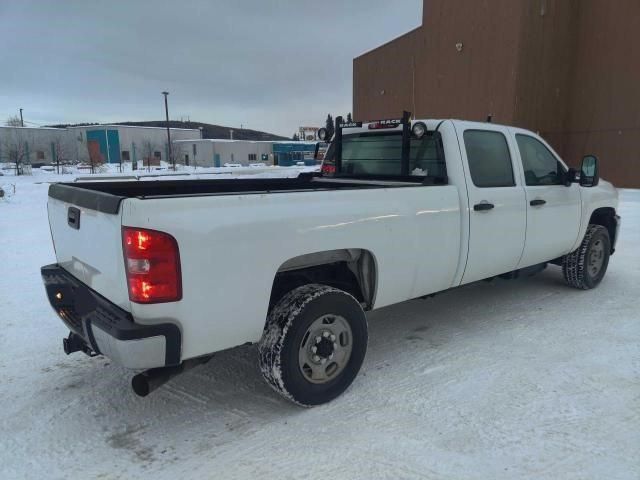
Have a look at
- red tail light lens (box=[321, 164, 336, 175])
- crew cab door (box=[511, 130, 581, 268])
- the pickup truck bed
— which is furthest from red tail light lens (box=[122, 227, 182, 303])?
crew cab door (box=[511, 130, 581, 268])

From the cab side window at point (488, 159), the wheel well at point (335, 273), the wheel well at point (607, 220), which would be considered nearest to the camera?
the wheel well at point (335, 273)

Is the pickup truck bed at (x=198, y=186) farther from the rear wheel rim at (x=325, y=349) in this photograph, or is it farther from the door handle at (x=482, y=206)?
the rear wheel rim at (x=325, y=349)

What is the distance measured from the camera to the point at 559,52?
63.7 ft

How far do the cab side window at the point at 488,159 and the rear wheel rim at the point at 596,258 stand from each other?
2037 mm

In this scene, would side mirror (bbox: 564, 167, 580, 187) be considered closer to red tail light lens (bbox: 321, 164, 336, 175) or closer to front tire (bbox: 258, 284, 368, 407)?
red tail light lens (bbox: 321, 164, 336, 175)

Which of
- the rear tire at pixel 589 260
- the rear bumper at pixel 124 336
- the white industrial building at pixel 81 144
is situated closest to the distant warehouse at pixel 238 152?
the white industrial building at pixel 81 144

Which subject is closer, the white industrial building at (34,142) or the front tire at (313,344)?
the front tire at (313,344)

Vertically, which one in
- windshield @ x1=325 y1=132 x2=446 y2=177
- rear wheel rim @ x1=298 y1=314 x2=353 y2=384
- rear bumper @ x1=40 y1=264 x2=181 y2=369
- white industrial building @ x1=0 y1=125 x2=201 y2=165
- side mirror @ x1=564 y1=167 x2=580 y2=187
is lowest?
rear wheel rim @ x1=298 y1=314 x2=353 y2=384

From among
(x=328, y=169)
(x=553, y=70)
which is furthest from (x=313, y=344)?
(x=553, y=70)

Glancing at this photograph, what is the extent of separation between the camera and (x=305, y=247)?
3012 millimetres

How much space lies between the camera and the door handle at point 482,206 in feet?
13.4

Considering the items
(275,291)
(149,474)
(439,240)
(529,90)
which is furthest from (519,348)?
(529,90)

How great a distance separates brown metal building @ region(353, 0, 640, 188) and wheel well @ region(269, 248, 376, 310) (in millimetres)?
17726

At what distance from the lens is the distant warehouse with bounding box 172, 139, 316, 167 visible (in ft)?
268
